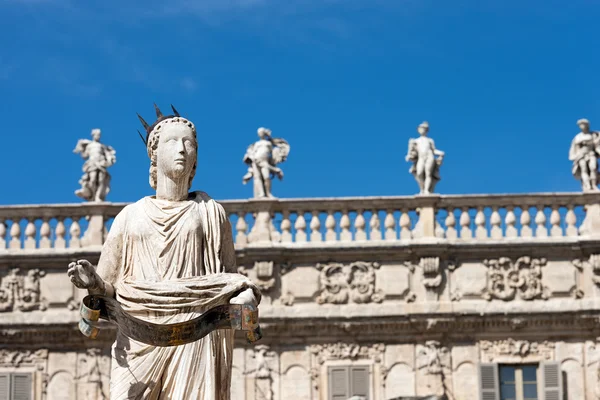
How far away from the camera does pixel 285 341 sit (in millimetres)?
33406

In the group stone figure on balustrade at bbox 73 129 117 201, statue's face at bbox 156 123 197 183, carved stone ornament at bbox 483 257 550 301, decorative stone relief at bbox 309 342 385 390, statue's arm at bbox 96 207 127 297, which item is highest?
stone figure on balustrade at bbox 73 129 117 201

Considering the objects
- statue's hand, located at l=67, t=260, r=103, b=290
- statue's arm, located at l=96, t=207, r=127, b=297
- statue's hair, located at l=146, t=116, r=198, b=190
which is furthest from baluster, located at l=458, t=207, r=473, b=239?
statue's hand, located at l=67, t=260, r=103, b=290

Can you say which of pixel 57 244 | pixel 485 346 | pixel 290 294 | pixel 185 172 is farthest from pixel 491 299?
pixel 185 172

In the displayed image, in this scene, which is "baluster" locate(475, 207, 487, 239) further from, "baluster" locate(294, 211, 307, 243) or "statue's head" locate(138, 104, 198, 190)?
"statue's head" locate(138, 104, 198, 190)

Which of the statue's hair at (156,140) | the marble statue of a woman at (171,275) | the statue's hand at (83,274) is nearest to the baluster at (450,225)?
the statue's hair at (156,140)

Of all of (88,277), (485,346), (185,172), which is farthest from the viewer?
(485,346)

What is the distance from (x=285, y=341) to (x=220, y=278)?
23201 mm

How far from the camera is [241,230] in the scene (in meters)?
34.0

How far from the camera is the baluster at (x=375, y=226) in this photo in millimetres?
33844

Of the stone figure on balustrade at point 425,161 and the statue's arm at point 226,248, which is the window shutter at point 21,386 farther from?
the statue's arm at point 226,248

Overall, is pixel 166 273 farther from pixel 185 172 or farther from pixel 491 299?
pixel 491 299

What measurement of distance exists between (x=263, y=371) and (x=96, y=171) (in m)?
5.65

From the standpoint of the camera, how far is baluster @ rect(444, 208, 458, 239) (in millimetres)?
33875

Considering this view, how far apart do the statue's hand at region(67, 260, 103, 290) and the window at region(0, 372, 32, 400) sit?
23.8 m
